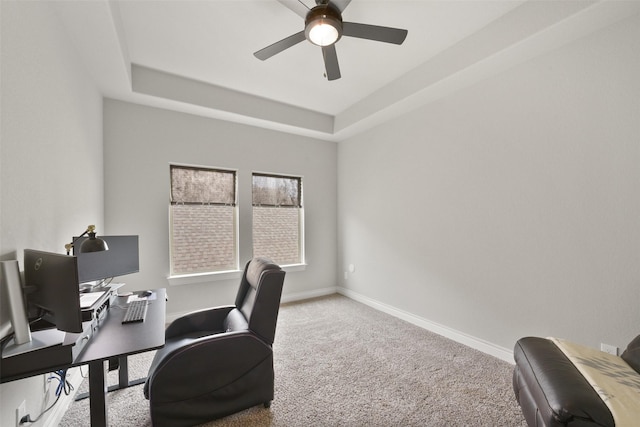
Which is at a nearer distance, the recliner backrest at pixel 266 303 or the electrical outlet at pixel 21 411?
the electrical outlet at pixel 21 411

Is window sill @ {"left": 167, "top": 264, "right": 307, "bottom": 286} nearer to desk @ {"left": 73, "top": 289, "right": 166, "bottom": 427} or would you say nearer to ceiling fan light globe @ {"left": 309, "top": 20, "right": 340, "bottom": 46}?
desk @ {"left": 73, "top": 289, "right": 166, "bottom": 427}

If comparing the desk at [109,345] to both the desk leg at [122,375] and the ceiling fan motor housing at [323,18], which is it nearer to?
the desk leg at [122,375]

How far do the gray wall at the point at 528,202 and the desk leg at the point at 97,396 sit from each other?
3025 millimetres

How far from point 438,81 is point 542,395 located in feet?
8.76

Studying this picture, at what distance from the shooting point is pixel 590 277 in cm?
207

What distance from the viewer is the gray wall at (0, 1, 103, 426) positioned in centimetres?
127

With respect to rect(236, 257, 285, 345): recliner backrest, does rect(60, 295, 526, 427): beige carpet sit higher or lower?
lower

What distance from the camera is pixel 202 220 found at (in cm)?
367

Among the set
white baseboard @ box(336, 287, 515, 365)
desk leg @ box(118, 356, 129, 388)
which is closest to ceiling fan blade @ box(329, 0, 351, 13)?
desk leg @ box(118, 356, 129, 388)

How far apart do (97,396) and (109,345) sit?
0.22 metres

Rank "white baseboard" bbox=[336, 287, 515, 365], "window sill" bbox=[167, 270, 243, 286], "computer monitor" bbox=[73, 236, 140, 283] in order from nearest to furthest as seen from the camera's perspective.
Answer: "computer monitor" bbox=[73, 236, 140, 283] < "white baseboard" bbox=[336, 287, 515, 365] < "window sill" bbox=[167, 270, 243, 286]

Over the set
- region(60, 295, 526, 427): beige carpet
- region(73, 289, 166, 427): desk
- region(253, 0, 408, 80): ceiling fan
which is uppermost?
region(253, 0, 408, 80): ceiling fan

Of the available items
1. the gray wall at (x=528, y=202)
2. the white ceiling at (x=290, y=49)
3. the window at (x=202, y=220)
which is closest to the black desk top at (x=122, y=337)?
the window at (x=202, y=220)

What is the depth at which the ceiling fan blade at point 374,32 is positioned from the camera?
1.93m
